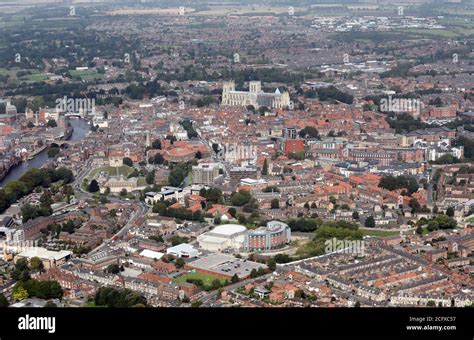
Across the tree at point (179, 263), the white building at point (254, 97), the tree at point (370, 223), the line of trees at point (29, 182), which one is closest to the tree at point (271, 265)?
the tree at point (179, 263)

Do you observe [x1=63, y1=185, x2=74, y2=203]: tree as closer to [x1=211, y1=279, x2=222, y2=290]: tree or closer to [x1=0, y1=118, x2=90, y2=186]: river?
[x1=0, y1=118, x2=90, y2=186]: river

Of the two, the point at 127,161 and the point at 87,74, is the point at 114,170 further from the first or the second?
the point at 87,74

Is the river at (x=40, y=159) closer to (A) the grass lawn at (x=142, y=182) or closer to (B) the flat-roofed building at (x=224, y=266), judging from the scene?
(A) the grass lawn at (x=142, y=182)

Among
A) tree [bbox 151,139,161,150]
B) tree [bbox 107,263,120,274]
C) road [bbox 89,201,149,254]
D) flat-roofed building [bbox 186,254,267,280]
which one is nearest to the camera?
flat-roofed building [bbox 186,254,267,280]

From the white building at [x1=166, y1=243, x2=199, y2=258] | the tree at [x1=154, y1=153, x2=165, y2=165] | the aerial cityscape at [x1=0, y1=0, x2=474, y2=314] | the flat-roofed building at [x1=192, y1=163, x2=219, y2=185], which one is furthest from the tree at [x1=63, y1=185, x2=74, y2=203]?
the white building at [x1=166, y1=243, x2=199, y2=258]

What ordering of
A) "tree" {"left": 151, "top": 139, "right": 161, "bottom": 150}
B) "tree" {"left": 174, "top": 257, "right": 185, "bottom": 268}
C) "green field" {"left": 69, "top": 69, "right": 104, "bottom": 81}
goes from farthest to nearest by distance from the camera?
"green field" {"left": 69, "top": 69, "right": 104, "bottom": 81} → "tree" {"left": 151, "top": 139, "right": 161, "bottom": 150} → "tree" {"left": 174, "top": 257, "right": 185, "bottom": 268}

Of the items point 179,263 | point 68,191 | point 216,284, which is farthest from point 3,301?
point 68,191
